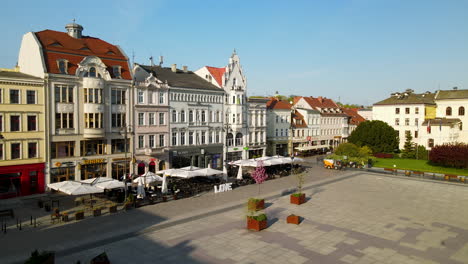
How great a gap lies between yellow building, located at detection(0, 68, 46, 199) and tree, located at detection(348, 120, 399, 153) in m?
59.4

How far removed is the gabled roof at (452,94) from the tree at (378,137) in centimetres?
1380

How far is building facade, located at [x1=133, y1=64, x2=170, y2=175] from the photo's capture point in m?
41.8

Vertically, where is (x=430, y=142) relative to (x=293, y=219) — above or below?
above

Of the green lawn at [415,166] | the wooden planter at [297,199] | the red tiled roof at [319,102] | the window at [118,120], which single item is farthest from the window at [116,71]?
the red tiled roof at [319,102]

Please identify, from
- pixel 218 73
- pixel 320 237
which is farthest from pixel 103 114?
pixel 320 237

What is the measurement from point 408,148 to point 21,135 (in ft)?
226

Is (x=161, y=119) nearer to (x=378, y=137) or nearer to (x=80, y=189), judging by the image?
(x=80, y=189)

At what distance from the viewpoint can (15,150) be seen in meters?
32.8

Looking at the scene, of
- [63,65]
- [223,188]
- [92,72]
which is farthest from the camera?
[92,72]

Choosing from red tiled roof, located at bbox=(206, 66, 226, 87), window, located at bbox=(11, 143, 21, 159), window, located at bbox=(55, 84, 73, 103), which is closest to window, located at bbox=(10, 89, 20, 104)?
window, located at bbox=(55, 84, 73, 103)

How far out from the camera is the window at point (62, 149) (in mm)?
35125

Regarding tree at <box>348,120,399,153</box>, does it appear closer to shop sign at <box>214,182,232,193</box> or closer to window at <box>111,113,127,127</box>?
shop sign at <box>214,182,232,193</box>

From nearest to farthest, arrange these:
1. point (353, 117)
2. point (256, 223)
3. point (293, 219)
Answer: point (256, 223) → point (293, 219) → point (353, 117)

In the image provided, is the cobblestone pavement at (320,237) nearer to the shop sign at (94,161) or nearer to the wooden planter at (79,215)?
the wooden planter at (79,215)
